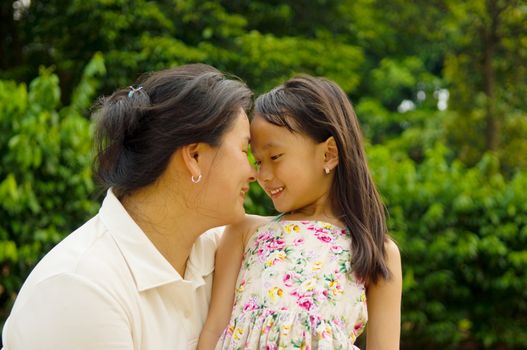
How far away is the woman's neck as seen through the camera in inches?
93.1

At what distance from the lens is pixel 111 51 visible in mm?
7801

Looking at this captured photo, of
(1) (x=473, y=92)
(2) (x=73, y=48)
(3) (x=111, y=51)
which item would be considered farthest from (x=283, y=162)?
(1) (x=473, y=92)

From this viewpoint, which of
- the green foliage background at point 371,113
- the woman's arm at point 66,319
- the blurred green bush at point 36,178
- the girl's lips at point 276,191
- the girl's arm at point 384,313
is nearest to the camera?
the woman's arm at point 66,319

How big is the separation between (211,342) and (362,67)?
1103 cm

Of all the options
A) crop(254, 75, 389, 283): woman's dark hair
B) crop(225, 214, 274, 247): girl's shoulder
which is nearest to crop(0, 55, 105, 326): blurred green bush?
crop(225, 214, 274, 247): girl's shoulder

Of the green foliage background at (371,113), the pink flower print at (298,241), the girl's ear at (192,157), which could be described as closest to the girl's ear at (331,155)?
the pink flower print at (298,241)

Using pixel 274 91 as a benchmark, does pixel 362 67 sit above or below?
below

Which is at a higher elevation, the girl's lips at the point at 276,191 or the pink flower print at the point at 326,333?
the girl's lips at the point at 276,191

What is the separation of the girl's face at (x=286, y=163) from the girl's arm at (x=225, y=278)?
18 centimetres

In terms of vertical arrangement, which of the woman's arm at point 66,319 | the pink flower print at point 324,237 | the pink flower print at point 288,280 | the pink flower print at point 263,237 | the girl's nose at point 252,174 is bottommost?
A: the pink flower print at point 288,280

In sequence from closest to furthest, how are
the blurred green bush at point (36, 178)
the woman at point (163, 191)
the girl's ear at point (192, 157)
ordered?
the woman at point (163, 191) → the girl's ear at point (192, 157) → the blurred green bush at point (36, 178)

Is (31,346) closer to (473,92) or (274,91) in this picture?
(274,91)

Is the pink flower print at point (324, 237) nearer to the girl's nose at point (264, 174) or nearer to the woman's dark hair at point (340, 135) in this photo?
the woman's dark hair at point (340, 135)

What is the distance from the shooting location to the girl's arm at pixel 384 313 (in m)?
2.44
